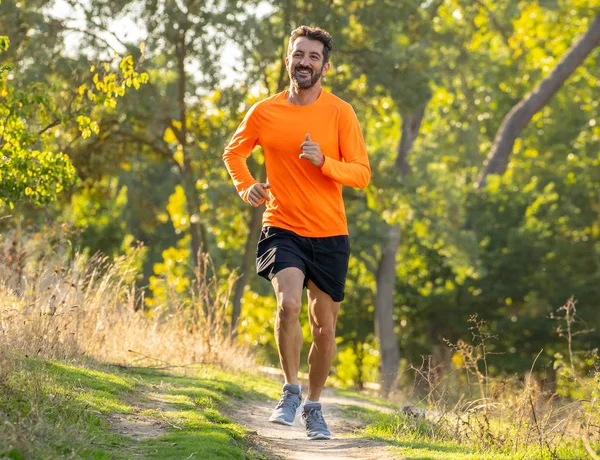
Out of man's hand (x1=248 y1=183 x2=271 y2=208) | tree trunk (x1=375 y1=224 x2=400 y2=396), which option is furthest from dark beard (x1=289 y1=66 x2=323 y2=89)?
tree trunk (x1=375 y1=224 x2=400 y2=396)

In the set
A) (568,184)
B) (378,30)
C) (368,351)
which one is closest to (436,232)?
(378,30)

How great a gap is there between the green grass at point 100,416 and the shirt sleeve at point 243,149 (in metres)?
1.57

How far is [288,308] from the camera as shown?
268 inches

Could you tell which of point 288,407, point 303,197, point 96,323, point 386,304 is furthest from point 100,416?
point 386,304

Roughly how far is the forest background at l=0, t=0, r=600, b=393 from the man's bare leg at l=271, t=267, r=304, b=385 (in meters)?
1.16

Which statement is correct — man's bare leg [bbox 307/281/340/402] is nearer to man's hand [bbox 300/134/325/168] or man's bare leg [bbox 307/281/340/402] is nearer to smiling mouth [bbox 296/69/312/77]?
man's hand [bbox 300/134/325/168]

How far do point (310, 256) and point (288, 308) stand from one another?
1.20 feet

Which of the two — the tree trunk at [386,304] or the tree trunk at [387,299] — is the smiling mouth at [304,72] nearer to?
the tree trunk at [387,299]

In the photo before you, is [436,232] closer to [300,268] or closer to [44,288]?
[44,288]

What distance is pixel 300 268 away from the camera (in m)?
6.84

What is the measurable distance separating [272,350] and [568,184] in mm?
11538

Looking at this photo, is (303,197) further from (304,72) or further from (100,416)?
(100,416)

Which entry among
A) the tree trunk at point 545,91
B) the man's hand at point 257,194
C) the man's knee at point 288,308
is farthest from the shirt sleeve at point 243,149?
the tree trunk at point 545,91

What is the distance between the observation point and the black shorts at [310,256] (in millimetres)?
6844
